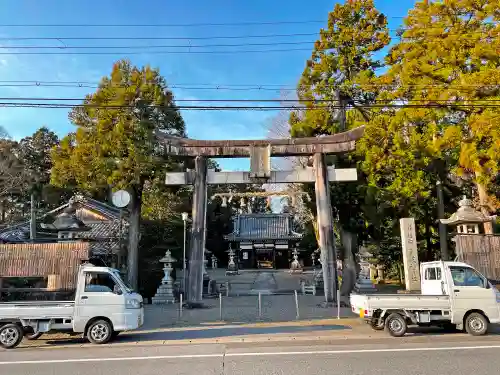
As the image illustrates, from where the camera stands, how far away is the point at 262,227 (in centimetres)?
4766

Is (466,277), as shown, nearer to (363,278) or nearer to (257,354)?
(257,354)

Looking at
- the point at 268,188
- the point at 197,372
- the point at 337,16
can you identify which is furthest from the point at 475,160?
the point at 268,188

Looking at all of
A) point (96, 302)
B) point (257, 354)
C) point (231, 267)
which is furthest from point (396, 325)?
point (231, 267)

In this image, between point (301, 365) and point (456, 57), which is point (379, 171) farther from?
point (301, 365)

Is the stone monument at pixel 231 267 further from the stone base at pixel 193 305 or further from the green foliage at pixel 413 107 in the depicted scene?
the stone base at pixel 193 305

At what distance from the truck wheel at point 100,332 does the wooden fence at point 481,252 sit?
11298 millimetres

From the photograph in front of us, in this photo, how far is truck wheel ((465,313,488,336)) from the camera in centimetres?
1012

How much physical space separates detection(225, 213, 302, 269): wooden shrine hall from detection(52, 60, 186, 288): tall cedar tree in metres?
26.2

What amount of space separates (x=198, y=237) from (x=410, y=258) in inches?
319

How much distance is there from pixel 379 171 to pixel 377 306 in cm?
1069

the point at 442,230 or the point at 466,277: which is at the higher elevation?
the point at 442,230

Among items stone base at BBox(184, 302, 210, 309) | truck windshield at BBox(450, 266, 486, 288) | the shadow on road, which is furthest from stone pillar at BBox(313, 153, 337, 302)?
truck windshield at BBox(450, 266, 486, 288)

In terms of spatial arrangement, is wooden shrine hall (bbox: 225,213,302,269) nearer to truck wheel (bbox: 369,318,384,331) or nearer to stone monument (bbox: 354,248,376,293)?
stone monument (bbox: 354,248,376,293)

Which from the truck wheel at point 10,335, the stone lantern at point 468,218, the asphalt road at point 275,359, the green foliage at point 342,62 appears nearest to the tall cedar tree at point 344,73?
Result: the green foliage at point 342,62
